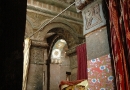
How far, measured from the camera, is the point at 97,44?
115 inches

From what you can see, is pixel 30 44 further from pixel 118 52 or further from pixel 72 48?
pixel 118 52

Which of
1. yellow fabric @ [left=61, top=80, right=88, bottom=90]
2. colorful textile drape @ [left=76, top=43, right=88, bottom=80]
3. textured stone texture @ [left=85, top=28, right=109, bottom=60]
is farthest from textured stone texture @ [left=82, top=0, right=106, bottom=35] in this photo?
colorful textile drape @ [left=76, top=43, right=88, bottom=80]

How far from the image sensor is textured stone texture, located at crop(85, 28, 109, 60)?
9.13 feet

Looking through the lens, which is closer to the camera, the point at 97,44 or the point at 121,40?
the point at 121,40

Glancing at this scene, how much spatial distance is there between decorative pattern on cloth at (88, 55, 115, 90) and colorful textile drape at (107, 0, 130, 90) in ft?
0.70

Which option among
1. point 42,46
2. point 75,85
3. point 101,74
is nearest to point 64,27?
point 42,46

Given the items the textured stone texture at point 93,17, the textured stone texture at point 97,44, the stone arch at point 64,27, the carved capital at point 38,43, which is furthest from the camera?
the stone arch at point 64,27

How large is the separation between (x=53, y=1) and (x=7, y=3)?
810 cm

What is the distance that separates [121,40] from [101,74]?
63 centimetres

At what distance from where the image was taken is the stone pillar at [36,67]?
7.72 meters

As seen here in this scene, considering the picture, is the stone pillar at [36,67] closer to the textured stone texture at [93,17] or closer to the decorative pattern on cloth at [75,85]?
the decorative pattern on cloth at [75,85]

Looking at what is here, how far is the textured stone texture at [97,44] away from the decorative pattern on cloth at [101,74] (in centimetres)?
10

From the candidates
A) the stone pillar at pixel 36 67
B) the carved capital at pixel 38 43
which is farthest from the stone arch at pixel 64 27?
the stone pillar at pixel 36 67

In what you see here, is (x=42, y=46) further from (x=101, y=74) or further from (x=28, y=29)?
(x=101, y=74)
